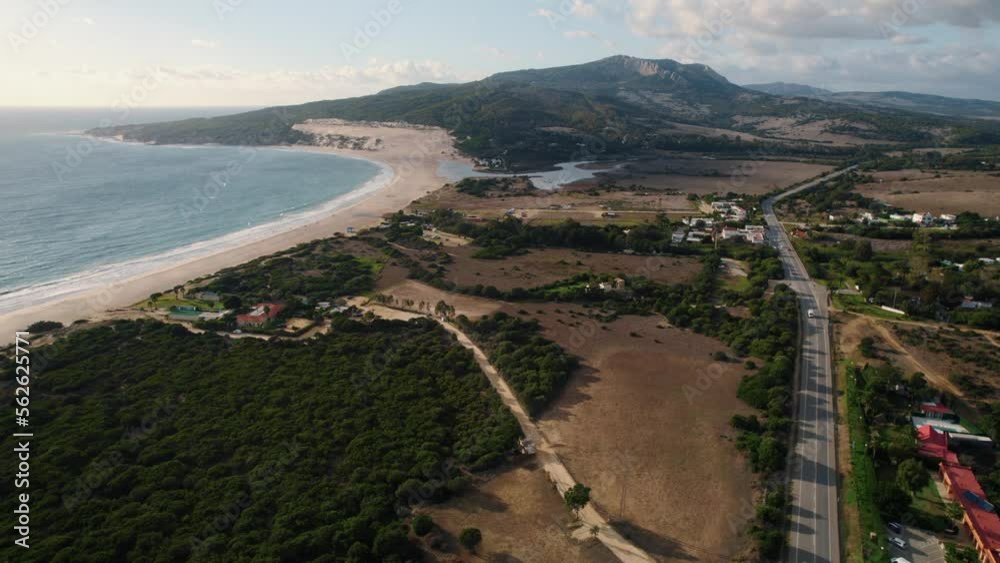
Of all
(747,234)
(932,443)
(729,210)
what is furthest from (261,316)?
(729,210)

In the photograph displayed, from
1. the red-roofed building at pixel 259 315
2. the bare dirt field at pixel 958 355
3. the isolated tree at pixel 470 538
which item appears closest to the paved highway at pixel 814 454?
the bare dirt field at pixel 958 355

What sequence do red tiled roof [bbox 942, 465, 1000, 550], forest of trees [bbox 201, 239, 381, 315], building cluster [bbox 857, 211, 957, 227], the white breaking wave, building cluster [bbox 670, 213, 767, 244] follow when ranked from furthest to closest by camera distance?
building cluster [bbox 857, 211, 957, 227] → building cluster [bbox 670, 213, 767, 244] → the white breaking wave → forest of trees [bbox 201, 239, 381, 315] → red tiled roof [bbox 942, 465, 1000, 550]

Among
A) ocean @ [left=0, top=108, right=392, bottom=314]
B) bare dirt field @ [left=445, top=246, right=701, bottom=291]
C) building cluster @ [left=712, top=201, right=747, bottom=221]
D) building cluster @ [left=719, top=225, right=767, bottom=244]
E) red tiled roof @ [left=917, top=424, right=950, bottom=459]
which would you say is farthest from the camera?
building cluster @ [left=712, top=201, right=747, bottom=221]

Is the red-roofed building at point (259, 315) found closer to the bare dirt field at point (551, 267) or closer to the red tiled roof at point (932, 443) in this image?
the bare dirt field at point (551, 267)

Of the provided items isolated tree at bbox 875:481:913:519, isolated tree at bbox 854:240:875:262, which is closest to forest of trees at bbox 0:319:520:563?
isolated tree at bbox 875:481:913:519

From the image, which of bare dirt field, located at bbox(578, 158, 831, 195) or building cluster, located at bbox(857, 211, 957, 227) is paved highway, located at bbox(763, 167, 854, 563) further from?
bare dirt field, located at bbox(578, 158, 831, 195)

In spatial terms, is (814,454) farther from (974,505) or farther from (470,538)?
(470,538)
